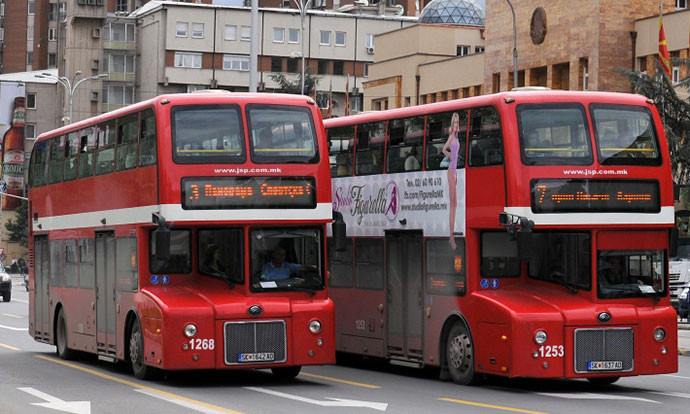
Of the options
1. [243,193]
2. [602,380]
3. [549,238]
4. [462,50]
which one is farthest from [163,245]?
[462,50]

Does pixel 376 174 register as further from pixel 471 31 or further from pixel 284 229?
pixel 471 31

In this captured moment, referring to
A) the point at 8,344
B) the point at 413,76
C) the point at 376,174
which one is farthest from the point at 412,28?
the point at 376,174

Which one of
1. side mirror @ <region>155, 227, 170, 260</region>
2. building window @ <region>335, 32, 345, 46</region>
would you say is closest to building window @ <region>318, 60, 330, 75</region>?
building window @ <region>335, 32, 345, 46</region>

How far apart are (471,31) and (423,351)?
6971 cm

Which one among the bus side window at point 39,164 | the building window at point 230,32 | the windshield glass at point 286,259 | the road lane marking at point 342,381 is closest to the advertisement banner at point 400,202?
the windshield glass at point 286,259

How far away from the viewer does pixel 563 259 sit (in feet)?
64.6

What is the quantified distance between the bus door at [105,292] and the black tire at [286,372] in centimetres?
268

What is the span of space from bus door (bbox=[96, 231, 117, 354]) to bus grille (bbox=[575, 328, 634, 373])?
23.6 feet

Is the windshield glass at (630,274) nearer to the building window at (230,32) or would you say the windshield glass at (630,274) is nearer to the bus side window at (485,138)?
the bus side window at (485,138)

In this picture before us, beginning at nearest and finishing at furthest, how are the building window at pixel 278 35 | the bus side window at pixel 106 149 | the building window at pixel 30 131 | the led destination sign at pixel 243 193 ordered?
the led destination sign at pixel 243 193 < the bus side window at pixel 106 149 < the building window at pixel 278 35 < the building window at pixel 30 131

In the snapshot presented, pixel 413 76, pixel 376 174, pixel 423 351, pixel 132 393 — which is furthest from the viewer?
pixel 413 76

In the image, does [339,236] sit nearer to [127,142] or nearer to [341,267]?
[127,142]

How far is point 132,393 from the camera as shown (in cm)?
1894

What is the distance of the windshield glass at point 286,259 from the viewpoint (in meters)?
20.0
